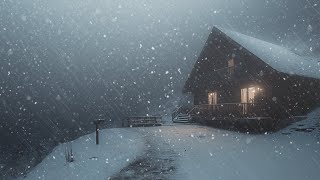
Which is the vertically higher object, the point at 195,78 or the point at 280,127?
the point at 195,78

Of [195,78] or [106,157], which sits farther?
[195,78]

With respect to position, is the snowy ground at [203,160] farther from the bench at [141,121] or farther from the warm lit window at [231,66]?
the bench at [141,121]

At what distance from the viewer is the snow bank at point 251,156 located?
9.26 m

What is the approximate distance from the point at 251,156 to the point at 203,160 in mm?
2105

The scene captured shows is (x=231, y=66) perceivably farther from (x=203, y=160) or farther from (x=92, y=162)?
(x=92, y=162)

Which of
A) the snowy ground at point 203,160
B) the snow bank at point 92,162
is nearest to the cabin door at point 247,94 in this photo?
the snowy ground at point 203,160

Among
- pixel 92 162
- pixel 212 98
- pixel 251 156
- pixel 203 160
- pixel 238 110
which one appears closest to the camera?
pixel 203 160

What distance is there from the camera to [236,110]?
2170 centimetres

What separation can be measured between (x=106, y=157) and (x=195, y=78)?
63.5 ft

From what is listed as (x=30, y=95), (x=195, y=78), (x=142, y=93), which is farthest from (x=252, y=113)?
(x=30, y=95)

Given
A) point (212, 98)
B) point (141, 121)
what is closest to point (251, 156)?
point (141, 121)

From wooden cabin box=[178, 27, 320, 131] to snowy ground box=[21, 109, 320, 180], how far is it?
16.5 ft

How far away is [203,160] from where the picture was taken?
11.2 metres

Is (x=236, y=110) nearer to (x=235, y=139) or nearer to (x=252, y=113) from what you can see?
(x=252, y=113)
